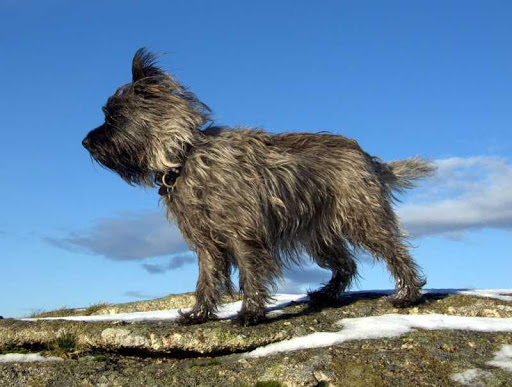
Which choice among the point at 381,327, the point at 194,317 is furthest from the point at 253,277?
the point at 381,327

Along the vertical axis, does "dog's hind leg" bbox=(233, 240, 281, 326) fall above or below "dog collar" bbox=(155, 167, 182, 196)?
below

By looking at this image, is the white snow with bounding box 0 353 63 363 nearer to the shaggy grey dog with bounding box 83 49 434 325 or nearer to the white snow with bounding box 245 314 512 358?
the shaggy grey dog with bounding box 83 49 434 325

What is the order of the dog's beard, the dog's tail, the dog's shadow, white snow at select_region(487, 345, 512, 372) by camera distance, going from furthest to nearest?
the dog's tail → the dog's shadow → the dog's beard → white snow at select_region(487, 345, 512, 372)

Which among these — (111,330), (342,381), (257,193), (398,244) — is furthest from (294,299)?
(342,381)

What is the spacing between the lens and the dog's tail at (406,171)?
9.25 metres

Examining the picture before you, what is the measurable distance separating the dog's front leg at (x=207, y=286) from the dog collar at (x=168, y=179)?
814 millimetres

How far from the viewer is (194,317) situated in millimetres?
7457

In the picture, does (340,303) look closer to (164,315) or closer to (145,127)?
(164,315)

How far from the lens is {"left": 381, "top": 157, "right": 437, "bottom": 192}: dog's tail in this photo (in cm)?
925

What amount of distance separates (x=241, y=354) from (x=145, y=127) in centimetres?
288

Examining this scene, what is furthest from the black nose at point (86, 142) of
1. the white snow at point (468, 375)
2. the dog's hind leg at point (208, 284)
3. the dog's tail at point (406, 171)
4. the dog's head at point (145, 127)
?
the white snow at point (468, 375)

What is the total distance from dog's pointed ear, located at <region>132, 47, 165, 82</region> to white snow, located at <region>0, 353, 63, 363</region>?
3435 mm

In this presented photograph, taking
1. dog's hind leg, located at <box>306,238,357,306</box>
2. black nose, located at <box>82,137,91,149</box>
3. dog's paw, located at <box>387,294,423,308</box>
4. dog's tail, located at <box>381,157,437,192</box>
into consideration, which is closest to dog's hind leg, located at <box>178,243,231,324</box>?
dog's hind leg, located at <box>306,238,357,306</box>

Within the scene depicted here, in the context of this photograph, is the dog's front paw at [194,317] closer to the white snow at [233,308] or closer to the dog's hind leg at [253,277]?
the white snow at [233,308]
